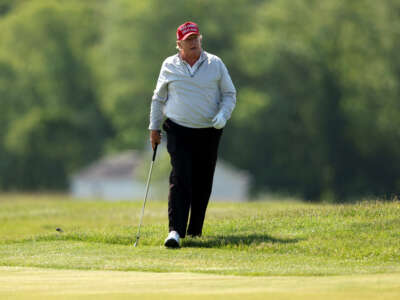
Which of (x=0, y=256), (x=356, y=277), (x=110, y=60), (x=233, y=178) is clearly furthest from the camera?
(x=233, y=178)

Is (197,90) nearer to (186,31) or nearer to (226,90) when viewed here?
(226,90)

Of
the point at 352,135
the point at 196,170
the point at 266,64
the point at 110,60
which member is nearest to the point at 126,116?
the point at 110,60

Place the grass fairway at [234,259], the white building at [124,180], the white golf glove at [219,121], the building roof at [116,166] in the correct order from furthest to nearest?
the building roof at [116,166], the white building at [124,180], the white golf glove at [219,121], the grass fairway at [234,259]

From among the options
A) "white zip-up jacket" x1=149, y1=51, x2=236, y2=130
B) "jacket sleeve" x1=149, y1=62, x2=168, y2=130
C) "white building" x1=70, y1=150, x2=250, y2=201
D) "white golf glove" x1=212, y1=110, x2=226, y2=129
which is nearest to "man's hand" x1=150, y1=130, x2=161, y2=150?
"jacket sleeve" x1=149, y1=62, x2=168, y2=130

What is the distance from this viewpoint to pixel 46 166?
78.9m

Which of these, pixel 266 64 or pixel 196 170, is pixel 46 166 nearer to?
pixel 266 64

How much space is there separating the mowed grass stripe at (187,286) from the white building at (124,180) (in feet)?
239

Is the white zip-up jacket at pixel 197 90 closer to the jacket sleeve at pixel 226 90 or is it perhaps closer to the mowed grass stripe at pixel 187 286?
the jacket sleeve at pixel 226 90

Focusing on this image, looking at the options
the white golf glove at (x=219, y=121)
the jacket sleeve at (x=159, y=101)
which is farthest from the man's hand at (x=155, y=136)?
the white golf glove at (x=219, y=121)

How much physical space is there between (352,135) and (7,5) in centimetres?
4755

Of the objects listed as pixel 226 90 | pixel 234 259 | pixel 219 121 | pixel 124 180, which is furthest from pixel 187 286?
pixel 124 180

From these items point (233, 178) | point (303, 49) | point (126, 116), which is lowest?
point (233, 178)

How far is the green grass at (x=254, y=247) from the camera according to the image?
851 centimetres

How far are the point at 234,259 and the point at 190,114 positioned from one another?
2.05 m
